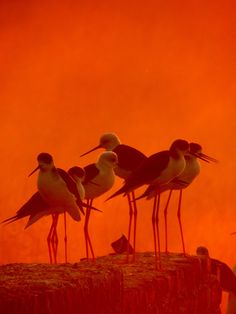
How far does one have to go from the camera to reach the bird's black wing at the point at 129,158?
28.3ft

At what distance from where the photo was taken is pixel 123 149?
8.80 m

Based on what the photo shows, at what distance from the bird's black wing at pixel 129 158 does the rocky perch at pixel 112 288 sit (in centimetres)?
104

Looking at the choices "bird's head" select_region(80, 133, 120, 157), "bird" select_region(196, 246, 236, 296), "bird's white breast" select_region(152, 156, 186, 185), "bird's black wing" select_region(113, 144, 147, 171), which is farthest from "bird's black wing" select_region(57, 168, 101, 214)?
"bird" select_region(196, 246, 236, 296)

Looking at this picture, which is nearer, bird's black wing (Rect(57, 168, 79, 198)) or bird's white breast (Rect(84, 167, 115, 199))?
bird's black wing (Rect(57, 168, 79, 198))

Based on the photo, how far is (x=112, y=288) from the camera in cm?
680

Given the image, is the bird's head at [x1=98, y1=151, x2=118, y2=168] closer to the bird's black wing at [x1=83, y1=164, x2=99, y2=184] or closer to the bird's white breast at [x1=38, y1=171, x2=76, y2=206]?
the bird's black wing at [x1=83, y1=164, x2=99, y2=184]

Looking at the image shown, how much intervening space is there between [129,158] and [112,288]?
7.09ft

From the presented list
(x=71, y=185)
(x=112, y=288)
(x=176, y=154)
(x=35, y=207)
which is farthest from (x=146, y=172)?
(x=112, y=288)

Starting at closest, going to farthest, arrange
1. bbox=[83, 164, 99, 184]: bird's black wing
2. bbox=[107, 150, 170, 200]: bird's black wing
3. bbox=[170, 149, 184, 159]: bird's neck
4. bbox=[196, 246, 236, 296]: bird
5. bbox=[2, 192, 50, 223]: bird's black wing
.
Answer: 1. bbox=[2, 192, 50, 223]: bird's black wing
2. bbox=[107, 150, 170, 200]: bird's black wing
3. bbox=[170, 149, 184, 159]: bird's neck
4. bbox=[83, 164, 99, 184]: bird's black wing
5. bbox=[196, 246, 236, 296]: bird

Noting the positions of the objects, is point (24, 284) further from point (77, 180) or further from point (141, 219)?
point (141, 219)

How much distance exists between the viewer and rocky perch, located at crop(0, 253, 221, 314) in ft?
19.4

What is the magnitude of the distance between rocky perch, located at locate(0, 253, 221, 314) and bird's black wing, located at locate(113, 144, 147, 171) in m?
1.04

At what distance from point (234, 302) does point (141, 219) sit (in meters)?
3.99

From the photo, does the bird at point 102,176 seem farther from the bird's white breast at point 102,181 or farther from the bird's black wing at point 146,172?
the bird's black wing at point 146,172
